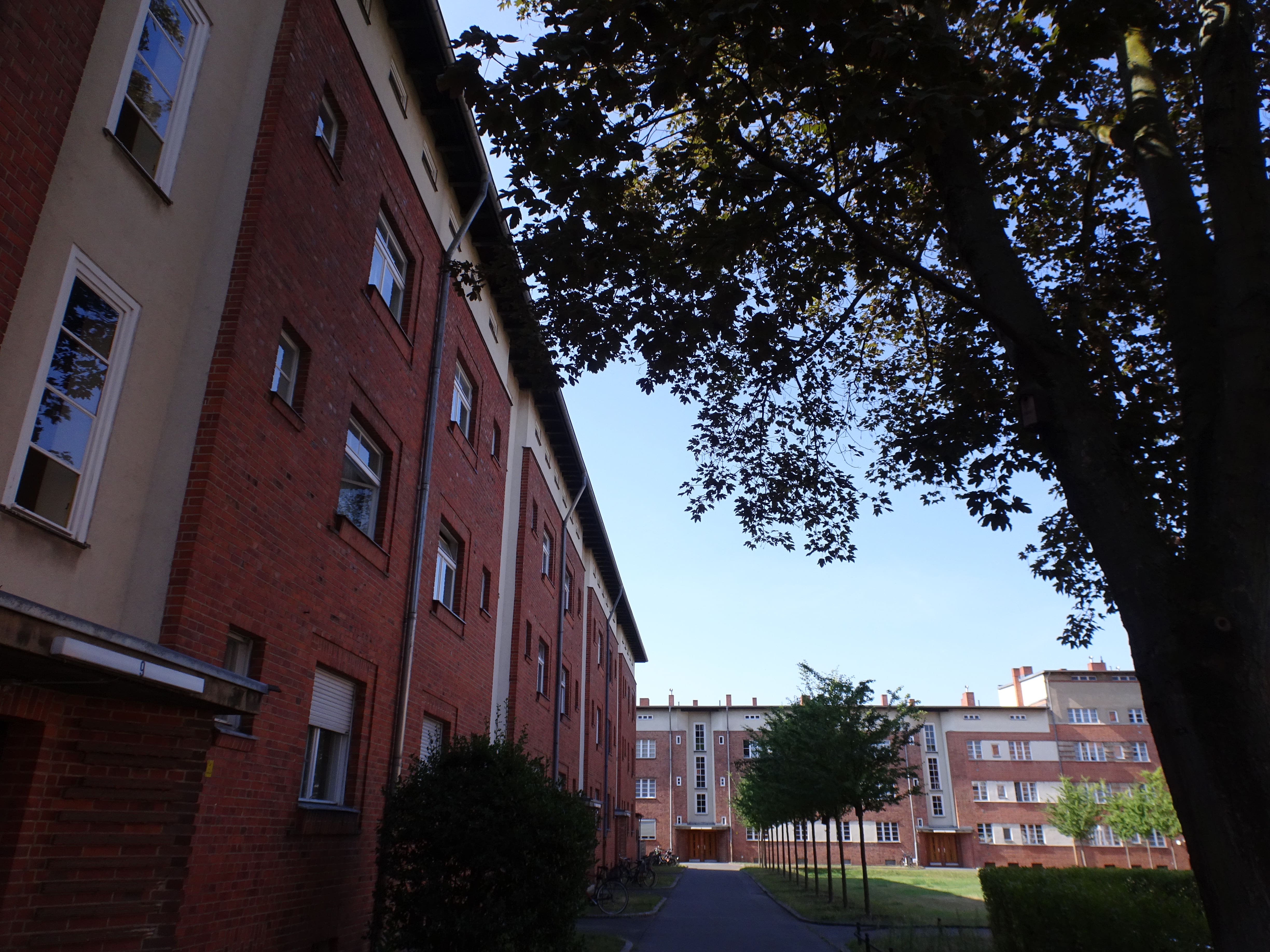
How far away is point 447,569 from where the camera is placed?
14.4 metres

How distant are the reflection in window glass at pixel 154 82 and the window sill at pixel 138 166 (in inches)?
3.6

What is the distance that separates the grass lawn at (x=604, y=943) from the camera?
48.3ft

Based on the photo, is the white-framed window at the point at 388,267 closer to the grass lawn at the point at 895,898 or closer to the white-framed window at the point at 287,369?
the white-framed window at the point at 287,369

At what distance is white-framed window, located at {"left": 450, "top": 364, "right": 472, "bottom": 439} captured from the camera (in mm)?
14961

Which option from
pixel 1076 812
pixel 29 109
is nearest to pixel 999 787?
pixel 1076 812

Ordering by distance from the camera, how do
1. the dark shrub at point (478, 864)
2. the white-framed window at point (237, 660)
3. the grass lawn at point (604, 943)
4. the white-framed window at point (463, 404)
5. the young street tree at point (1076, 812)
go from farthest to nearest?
1. the young street tree at point (1076, 812)
2. the white-framed window at point (463, 404)
3. the grass lawn at point (604, 943)
4. the dark shrub at point (478, 864)
5. the white-framed window at point (237, 660)

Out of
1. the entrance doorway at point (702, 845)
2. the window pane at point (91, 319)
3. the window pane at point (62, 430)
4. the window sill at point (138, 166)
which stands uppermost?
the window sill at point (138, 166)

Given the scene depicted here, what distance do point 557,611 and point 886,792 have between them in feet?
33.2

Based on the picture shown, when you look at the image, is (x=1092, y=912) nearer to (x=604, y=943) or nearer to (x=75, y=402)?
(x=604, y=943)

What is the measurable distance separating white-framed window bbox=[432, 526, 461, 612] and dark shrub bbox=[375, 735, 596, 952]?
13.5 feet

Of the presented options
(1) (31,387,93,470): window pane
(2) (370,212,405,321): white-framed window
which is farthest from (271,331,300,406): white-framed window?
(1) (31,387,93,470): window pane

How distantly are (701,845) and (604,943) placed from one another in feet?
192

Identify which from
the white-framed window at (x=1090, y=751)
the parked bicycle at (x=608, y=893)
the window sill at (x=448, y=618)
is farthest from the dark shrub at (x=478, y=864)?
the white-framed window at (x=1090, y=751)

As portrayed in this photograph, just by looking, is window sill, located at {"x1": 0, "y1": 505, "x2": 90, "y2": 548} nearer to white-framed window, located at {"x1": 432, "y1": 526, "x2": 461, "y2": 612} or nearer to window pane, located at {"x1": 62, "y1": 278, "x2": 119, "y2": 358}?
window pane, located at {"x1": 62, "y1": 278, "x2": 119, "y2": 358}
